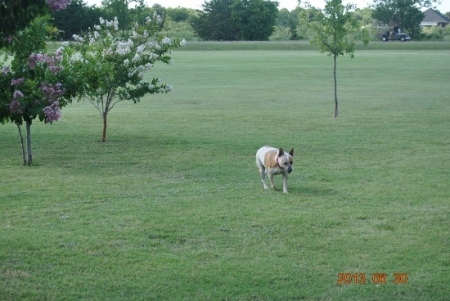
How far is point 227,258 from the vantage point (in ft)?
29.4

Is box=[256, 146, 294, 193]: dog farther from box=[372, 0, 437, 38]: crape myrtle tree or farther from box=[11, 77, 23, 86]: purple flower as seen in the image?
box=[372, 0, 437, 38]: crape myrtle tree

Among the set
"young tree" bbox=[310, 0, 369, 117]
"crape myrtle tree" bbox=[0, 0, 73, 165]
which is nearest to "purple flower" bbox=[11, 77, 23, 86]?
"crape myrtle tree" bbox=[0, 0, 73, 165]

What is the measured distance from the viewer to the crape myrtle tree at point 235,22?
385 ft

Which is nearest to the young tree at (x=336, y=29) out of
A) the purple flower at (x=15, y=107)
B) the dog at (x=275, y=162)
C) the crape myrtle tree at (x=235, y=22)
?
the dog at (x=275, y=162)

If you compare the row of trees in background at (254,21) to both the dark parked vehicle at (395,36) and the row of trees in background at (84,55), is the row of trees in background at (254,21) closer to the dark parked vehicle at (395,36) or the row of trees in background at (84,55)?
the dark parked vehicle at (395,36)

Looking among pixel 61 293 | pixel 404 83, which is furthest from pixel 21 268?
pixel 404 83

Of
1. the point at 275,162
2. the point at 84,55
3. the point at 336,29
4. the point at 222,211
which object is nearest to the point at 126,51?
the point at 84,55

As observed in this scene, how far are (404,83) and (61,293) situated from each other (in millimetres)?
35915

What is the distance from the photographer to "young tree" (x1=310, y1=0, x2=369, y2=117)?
25266 millimetres

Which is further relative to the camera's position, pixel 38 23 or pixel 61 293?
pixel 38 23

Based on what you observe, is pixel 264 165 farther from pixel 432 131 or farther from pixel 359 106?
pixel 359 106
